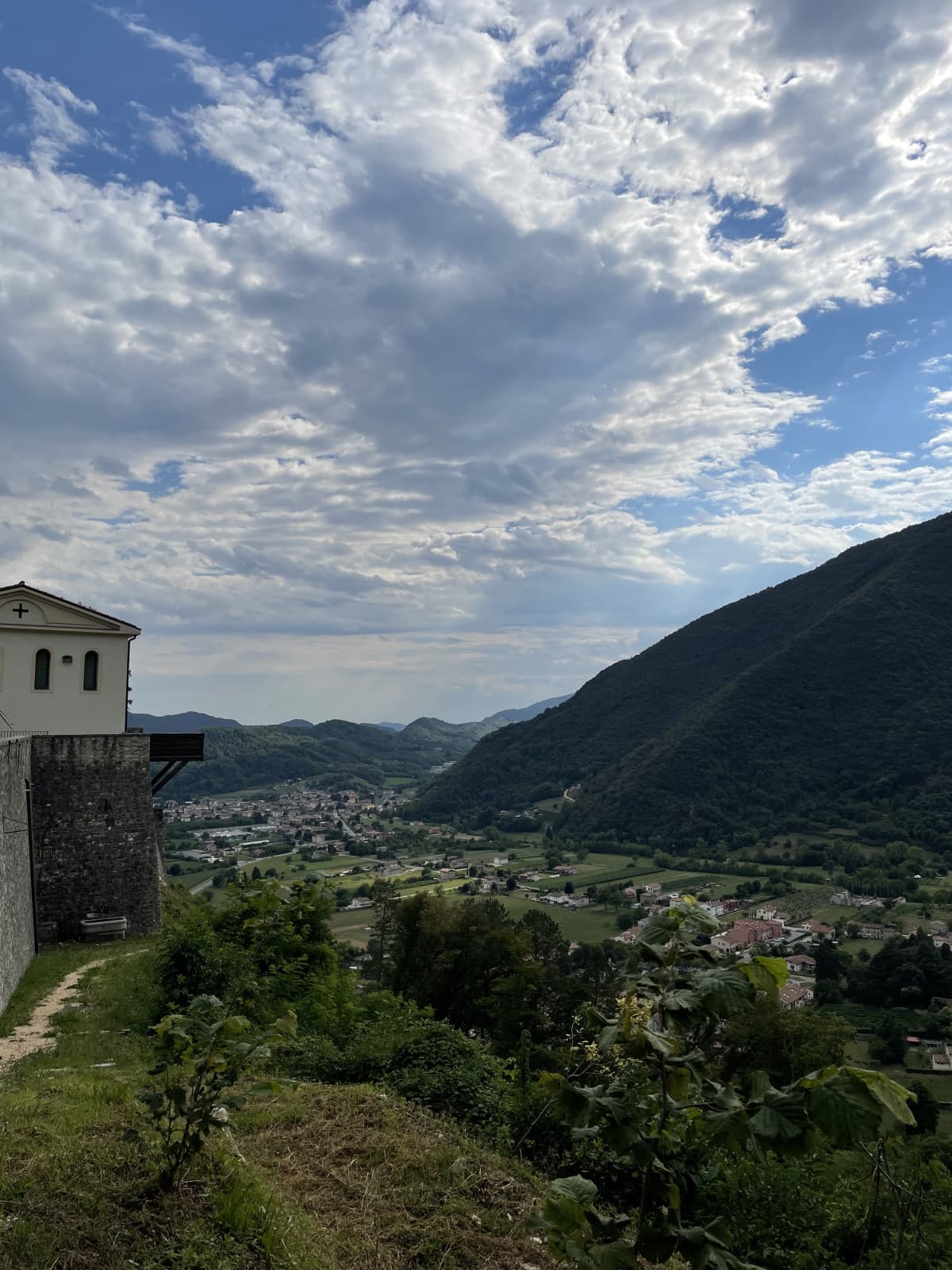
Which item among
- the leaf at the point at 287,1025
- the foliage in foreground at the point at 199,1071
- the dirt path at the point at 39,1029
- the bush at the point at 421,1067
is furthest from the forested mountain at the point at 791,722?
the foliage in foreground at the point at 199,1071

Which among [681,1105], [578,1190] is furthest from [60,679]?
[681,1105]

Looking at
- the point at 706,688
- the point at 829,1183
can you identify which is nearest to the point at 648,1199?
the point at 829,1183

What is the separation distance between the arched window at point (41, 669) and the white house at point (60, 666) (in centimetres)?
2

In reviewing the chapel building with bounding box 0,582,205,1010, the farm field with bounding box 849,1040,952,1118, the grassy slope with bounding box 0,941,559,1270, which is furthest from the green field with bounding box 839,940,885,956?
the grassy slope with bounding box 0,941,559,1270

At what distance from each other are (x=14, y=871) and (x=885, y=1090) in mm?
14220

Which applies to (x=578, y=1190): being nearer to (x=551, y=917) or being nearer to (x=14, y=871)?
(x=14, y=871)

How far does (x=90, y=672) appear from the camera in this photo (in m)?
17.5

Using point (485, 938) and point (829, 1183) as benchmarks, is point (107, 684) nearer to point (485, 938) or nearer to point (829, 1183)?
point (485, 938)

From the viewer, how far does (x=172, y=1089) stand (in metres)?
3.64

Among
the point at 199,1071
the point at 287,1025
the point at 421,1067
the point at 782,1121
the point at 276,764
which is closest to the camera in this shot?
the point at 782,1121

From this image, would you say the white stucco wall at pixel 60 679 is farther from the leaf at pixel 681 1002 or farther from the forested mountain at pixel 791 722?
the forested mountain at pixel 791 722

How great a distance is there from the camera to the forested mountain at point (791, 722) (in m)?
77.0

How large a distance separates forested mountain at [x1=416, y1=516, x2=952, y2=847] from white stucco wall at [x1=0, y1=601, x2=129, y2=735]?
66.2 m

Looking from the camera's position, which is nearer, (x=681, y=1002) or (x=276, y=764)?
(x=681, y=1002)
